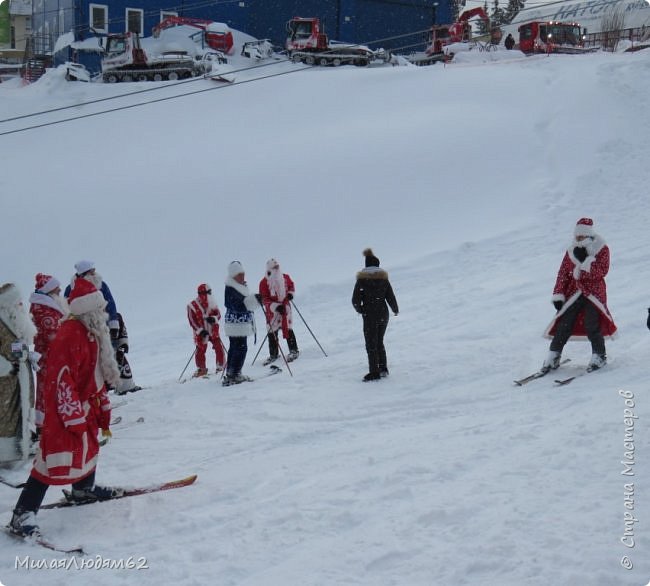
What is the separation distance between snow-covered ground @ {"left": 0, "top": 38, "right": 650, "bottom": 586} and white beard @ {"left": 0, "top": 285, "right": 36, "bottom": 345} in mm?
1083

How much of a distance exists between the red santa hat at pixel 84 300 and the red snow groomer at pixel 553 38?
101 feet

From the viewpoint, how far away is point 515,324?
10289mm

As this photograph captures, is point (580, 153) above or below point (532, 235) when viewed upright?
above

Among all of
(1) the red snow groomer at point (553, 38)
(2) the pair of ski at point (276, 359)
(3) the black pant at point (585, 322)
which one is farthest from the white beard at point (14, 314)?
(1) the red snow groomer at point (553, 38)

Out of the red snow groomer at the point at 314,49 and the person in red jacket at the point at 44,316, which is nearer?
the person in red jacket at the point at 44,316

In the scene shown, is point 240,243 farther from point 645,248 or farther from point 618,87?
point 618,87

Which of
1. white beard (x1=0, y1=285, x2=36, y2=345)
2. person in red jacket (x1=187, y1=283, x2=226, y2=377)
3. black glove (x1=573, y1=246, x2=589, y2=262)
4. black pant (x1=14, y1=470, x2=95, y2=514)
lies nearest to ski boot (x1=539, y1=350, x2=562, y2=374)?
Result: black glove (x1=573, y1=246, x2=589, y2=262)

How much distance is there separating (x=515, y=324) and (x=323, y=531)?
6659 mm

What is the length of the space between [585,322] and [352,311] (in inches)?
232

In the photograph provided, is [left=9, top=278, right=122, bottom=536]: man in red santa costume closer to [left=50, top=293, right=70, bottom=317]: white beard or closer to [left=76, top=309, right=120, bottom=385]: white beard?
[left=76, top=309, right=120, bottom=385]: white beard

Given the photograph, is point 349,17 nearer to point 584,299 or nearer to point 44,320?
point 584,299

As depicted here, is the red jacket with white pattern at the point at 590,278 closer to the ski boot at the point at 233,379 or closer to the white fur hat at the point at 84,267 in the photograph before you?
the ski boot at the point at 233,379

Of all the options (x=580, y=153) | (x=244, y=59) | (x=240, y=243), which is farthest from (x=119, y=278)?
(x=244, y=59)

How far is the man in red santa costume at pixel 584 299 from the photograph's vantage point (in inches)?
289
